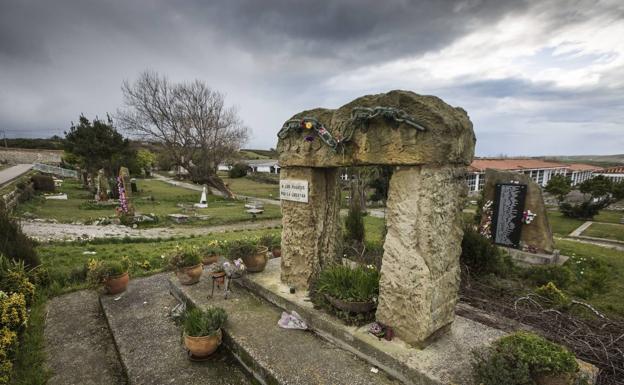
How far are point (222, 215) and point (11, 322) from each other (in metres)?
13.5

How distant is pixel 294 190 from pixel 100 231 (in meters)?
11.1

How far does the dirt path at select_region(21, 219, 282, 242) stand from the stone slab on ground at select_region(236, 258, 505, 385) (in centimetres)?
994

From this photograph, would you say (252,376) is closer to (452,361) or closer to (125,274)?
(452,361)

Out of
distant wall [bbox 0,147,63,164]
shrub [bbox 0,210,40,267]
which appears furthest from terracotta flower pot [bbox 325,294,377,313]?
distant wall [bbox 0,147,63,164]

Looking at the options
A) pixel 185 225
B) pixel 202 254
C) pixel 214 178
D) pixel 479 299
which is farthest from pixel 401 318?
pixel 214 178

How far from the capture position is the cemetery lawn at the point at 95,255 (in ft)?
22.1

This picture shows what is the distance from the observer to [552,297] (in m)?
5.63

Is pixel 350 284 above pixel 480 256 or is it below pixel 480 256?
above

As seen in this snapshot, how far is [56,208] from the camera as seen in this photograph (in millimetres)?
17000

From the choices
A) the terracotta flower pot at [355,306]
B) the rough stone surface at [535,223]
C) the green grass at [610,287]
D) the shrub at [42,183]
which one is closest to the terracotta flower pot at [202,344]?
the terracotta flower pot at [355,306]

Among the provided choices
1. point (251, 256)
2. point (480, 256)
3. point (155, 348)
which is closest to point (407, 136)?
point (251, 256)

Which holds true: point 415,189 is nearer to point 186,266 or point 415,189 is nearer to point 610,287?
point 186,266

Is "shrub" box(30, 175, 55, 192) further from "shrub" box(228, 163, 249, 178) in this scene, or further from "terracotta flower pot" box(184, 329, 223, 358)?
"shrub" box(228, 163, 249, 178)

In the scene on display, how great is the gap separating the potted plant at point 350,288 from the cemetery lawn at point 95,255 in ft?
16.5
